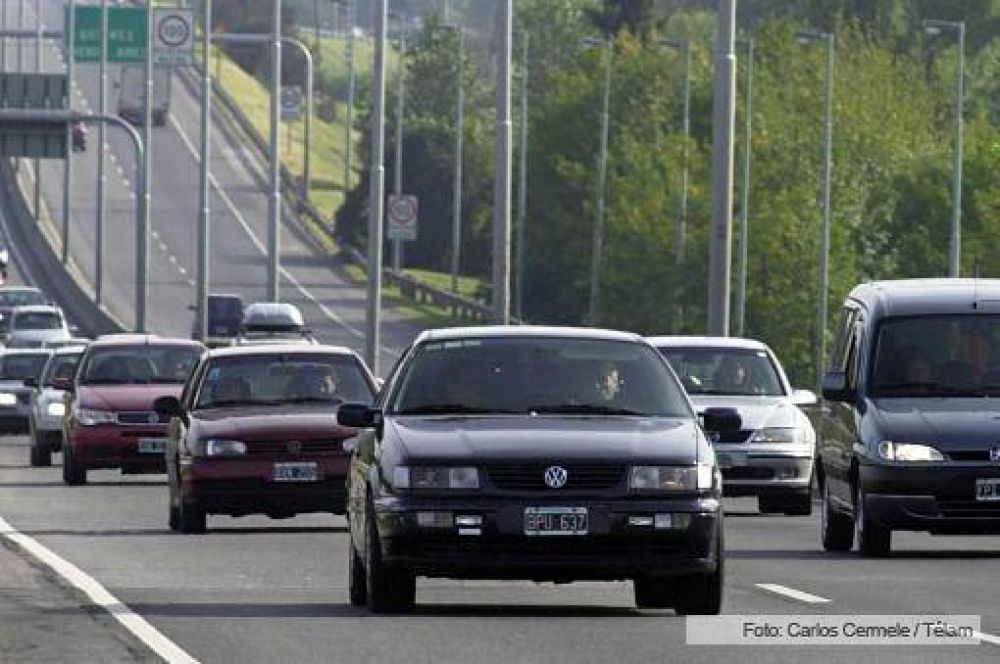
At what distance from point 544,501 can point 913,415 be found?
716cm

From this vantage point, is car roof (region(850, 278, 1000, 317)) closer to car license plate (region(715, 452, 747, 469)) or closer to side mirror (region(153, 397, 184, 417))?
car license plate (region(715, 452, 747, 469))

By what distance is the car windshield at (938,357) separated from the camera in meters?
26.0


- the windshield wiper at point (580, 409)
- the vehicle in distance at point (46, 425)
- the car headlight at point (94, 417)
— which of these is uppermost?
the windshield wiper at point (580, 409)

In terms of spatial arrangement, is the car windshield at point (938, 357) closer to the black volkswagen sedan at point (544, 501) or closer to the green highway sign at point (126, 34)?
the black volkswagen sedan at point (544, 501)

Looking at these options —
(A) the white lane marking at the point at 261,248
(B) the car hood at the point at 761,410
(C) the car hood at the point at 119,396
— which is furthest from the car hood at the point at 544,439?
(A) the white lane marking at the point at 261,248

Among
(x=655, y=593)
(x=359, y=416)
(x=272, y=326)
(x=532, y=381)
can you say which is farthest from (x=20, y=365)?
(x=655, y=593)

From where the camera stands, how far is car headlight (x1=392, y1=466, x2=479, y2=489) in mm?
18938

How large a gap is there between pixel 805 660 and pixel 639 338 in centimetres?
434

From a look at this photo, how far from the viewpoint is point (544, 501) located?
18859 millimetres

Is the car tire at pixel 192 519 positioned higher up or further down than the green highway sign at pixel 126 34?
further down

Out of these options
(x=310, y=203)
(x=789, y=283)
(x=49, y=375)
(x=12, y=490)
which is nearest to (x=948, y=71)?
(x=310, y=203)

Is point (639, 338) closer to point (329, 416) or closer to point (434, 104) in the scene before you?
point (329, 416)

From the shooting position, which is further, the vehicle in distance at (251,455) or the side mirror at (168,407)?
the side mirror at (168,407)

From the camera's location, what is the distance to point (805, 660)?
1648 centimetres
